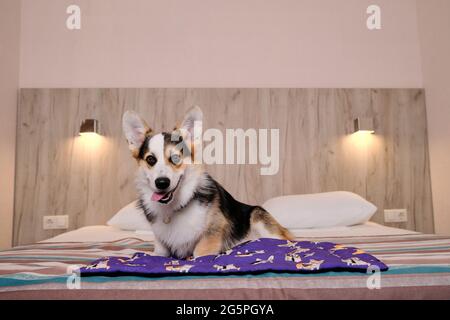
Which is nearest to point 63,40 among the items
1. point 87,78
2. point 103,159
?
point 87,78

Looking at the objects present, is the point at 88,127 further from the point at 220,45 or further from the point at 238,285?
the point at 238,285

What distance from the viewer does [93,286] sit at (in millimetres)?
762

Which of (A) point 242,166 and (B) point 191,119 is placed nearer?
(B) point 191,119

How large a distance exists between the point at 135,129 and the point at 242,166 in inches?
59.0

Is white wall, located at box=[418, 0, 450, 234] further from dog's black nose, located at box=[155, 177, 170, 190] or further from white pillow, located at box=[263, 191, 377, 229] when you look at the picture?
dog's black nose, located at box=[155, 177, 170, 190]

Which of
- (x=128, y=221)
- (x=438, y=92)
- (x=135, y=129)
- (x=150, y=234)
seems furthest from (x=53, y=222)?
(x=438, y=92)

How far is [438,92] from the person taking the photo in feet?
7.99

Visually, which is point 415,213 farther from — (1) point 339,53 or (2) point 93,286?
(2) point 93,286

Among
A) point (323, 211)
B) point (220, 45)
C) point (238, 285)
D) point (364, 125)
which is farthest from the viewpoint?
point (220, 45)

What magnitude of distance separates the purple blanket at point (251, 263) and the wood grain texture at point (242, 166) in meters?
1.47

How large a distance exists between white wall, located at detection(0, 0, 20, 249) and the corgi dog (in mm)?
1725

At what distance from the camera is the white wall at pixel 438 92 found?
235 cm

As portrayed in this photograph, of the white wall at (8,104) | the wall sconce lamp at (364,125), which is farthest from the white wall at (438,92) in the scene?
the white wall at (8,104)

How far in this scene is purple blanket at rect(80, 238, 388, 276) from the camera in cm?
81
